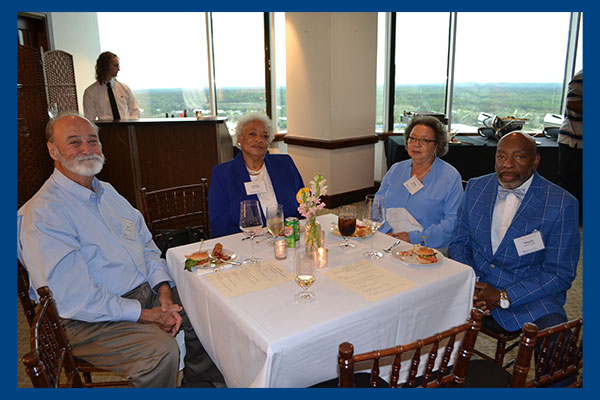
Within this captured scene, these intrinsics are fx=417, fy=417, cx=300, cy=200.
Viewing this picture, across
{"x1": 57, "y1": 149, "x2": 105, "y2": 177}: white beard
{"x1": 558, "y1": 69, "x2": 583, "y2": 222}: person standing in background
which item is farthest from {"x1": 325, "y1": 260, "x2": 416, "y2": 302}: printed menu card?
{"x1": 558, "y1": 69, "x2": 583, "y2": 222}: person standing in background

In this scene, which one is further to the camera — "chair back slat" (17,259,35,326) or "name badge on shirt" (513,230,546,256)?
"name badge on shirt" (513,230,546,256)

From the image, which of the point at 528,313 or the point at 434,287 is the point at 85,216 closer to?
the point at 434,287

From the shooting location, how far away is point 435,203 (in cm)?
243

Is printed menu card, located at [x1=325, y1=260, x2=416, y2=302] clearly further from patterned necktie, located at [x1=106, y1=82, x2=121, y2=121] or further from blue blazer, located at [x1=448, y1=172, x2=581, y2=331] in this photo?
patterned necktie, located at [x1=106, y1=82, x2=121, y2=121]

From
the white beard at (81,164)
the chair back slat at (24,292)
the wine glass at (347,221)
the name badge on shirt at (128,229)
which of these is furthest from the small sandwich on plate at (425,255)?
the chair back slat at (24,292)

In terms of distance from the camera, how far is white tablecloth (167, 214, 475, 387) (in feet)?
4.09

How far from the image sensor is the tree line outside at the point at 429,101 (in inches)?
248

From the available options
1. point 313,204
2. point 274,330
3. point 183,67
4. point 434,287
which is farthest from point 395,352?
point 183,67

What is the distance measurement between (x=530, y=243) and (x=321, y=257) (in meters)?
0.95

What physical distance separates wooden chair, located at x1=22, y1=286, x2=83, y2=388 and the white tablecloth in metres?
0.48

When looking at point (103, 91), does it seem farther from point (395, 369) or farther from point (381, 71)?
point (395, 369)

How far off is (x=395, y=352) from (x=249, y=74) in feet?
21.0

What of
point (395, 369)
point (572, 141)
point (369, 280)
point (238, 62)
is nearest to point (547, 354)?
point (395, 369)

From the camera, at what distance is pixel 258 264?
174cm
